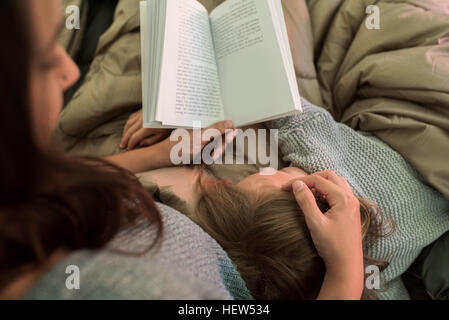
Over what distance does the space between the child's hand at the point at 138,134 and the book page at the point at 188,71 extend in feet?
0.46

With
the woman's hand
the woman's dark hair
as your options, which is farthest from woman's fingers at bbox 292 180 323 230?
the woman's dark hair

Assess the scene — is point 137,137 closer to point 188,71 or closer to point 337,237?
point 188,71

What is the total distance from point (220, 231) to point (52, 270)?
291 millimetres

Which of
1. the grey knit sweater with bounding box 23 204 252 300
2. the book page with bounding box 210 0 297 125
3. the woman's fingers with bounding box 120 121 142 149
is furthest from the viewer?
the woman's fingers with bounding box 120 121 142 149

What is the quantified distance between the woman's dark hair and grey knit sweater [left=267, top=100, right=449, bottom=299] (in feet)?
1.31

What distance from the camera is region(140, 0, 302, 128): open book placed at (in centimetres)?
54

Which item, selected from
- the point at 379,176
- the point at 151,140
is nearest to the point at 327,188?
the point at 379,176

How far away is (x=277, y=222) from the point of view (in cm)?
49

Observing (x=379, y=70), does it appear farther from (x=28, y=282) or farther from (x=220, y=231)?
(x=28, y=282)

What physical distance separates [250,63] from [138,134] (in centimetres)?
30

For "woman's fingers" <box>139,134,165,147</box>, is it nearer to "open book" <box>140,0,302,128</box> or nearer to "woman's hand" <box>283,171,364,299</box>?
"open book" <box>140,0,302,128</box>

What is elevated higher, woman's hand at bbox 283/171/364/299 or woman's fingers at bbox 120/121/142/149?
woman's fingers at bbox 120/121/142/149

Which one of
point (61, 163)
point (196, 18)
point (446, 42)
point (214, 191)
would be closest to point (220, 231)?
point (214, 191)
